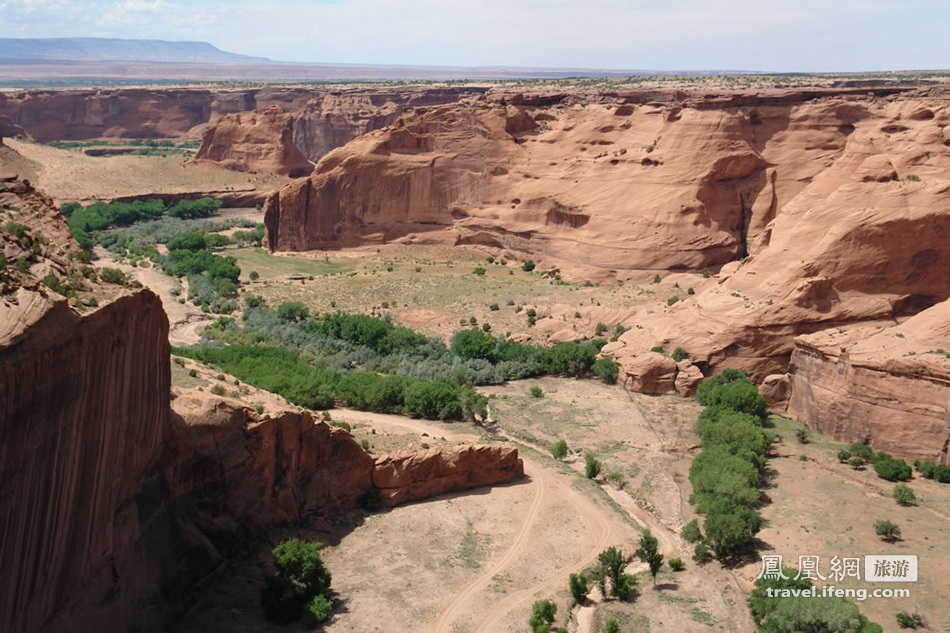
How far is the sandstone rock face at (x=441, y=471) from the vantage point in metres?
27.4

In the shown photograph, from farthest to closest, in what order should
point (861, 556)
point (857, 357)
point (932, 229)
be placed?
point (932, 229) < point (857, 357) < point (861, 556)

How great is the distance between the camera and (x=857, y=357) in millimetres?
32406

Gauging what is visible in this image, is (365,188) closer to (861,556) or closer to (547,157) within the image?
(547,157)

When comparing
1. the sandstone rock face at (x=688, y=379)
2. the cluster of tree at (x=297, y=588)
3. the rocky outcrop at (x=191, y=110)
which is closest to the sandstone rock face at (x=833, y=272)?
the sandstone rock face at (x=688, y=379)

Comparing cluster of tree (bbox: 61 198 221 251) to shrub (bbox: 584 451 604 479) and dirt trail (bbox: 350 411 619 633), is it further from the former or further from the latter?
shrub (bbox: 584 451 604 479)

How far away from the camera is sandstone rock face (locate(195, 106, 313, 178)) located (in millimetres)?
92812

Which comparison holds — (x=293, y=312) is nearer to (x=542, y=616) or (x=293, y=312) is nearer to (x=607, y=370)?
(x=607, y=370)

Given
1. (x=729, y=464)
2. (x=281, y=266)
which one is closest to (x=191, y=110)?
(x=281, y=266)

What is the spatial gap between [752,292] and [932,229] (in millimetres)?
7439

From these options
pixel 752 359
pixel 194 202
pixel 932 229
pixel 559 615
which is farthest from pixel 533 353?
pixel 194 202

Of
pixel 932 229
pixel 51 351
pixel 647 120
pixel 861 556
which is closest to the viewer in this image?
pixel 51 351

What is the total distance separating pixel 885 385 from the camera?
31.5 meters

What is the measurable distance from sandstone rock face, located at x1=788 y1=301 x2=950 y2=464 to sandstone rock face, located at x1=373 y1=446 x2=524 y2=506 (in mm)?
12348

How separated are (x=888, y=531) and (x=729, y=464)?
5.33m
